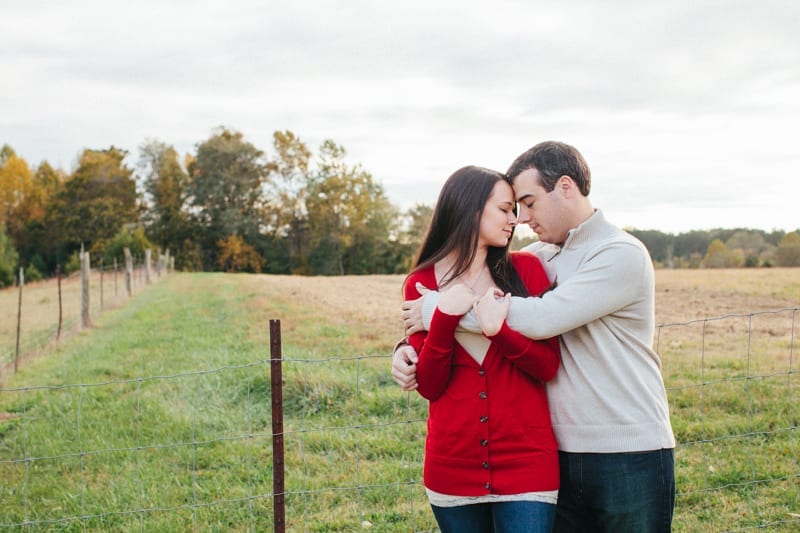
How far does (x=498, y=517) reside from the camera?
7.86ft

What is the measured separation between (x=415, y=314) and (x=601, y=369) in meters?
0.67

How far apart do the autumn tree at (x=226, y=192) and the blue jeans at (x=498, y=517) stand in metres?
50.3

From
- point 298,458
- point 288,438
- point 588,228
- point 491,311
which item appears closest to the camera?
point 491,311

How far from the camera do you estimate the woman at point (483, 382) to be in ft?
7.75

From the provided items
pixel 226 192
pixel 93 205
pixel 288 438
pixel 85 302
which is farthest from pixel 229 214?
pixel 288 438

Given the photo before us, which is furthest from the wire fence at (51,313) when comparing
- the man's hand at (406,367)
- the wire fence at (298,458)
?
the man's hand at (406,367)

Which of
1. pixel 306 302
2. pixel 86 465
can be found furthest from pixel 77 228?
pixel 86 465

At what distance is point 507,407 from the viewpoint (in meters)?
2.40

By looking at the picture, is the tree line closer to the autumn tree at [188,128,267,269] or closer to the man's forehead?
the autumn tree at [188,128,267,269]

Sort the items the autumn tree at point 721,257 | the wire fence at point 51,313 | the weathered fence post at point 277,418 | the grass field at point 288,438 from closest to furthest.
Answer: the weathered fence post at point 277,418 < the grass field at point 288,438 < the wire fence at point 51,313 < the autumn tree at point 721,257

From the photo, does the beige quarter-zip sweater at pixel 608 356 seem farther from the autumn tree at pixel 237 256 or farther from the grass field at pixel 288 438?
the autumn tree at pixel 237 256

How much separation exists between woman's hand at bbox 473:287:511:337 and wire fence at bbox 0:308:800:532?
1.51 m

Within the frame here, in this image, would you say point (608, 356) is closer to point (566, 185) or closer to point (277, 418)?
point (566, 185)

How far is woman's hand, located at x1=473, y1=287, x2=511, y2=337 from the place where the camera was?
232 centimetres
